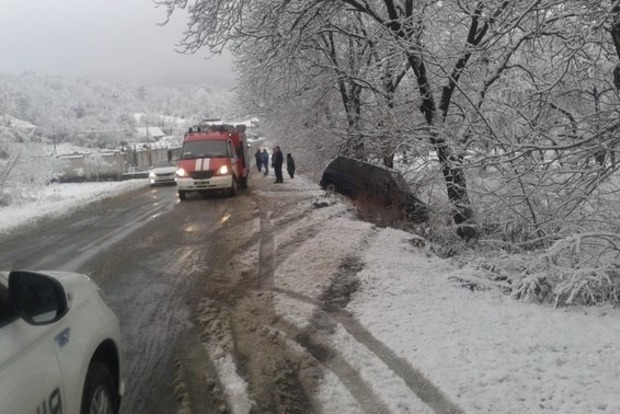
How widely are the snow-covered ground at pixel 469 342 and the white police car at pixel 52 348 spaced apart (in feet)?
5.76

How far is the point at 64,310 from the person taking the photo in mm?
2578

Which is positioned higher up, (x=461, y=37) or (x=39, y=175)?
(x=461, y=37)

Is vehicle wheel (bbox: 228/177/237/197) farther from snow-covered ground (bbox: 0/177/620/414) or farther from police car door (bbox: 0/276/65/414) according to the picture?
police car door (bbox: 0/276/65/414)

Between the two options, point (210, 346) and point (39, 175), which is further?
point (39, 175)

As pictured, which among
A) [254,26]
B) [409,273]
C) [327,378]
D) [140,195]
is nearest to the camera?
[327,378]

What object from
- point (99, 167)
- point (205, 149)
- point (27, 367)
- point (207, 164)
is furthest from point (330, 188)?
point (99, 167)

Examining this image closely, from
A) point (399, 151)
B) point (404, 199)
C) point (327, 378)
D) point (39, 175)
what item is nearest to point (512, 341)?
point (327, 378)

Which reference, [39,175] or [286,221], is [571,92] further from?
[39,175]

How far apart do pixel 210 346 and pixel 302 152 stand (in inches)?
1044

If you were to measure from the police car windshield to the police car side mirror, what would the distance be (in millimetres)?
16397

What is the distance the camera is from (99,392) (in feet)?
9.92

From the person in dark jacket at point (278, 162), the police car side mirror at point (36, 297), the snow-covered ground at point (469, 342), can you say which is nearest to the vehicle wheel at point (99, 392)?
the police car side mirror at point (36, 297)

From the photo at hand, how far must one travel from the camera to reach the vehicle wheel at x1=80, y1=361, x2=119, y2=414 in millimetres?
2807

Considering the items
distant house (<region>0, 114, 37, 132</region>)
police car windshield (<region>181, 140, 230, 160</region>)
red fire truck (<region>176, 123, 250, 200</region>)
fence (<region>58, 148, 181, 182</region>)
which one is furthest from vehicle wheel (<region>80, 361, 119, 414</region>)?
fence (<region>58, 148, 181, 182</region>)
